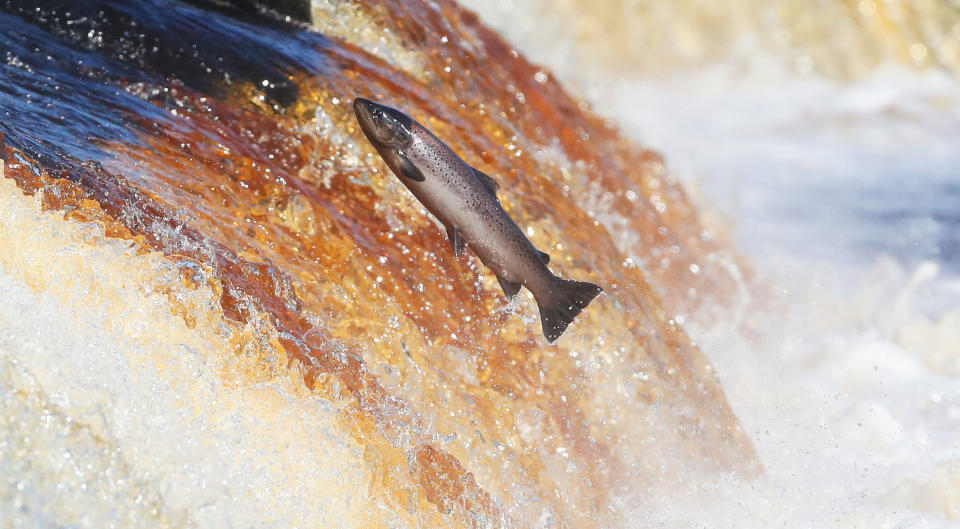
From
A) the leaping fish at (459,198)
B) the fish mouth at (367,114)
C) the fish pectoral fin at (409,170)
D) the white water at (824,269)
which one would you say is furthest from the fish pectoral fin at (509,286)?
the white water at (824,269)

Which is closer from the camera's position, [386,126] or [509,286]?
[386,126]

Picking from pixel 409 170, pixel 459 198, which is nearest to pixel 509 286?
pixel 459 198

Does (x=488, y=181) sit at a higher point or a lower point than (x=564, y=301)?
higher

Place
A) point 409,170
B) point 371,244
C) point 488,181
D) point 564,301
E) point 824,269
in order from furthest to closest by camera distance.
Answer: point 824,269 < point 371,244 < point 564,301 < point 488,181 < point 409,170

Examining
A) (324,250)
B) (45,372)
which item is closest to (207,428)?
(45,372)

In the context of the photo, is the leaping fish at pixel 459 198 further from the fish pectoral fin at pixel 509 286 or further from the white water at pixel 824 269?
the white water at pixel 824 269

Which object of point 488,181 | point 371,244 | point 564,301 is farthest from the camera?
point 371,244

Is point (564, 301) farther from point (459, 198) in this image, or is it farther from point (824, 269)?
point (824, 269)
